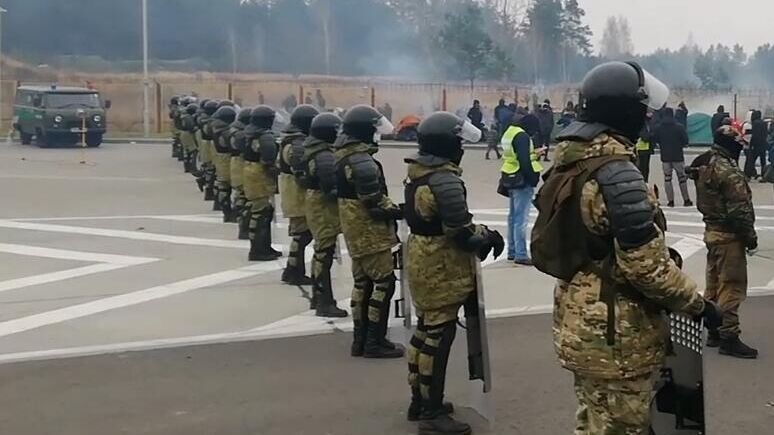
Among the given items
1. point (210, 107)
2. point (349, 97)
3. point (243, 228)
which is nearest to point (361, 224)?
point (243, 228)

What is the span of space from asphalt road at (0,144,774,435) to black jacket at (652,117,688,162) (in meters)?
2.98

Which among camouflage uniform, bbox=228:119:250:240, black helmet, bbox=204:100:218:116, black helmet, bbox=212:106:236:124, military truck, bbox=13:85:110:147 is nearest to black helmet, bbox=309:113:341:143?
camouflage uniform, bbox=228:119:250:240

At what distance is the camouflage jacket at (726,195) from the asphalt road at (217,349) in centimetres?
101

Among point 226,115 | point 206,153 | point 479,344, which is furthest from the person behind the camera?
point 206,153

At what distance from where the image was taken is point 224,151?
14.6 meters

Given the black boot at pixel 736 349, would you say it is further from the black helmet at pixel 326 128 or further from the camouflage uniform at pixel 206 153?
the camouflage uniform at pixel 206 153

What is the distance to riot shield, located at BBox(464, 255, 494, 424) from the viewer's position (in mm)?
5773

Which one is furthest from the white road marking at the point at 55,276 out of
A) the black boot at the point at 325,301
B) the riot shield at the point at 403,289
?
the riot shield at the point at 403,289

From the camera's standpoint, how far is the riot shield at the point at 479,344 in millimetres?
5773

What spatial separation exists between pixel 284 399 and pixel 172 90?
4546cm

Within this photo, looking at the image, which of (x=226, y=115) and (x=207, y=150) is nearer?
(x=226, y=115)

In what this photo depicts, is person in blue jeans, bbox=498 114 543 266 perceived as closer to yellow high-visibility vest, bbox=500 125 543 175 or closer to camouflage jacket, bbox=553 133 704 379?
yellow high-visibility vest, bbox=500 125 543 175

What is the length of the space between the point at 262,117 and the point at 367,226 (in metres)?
4.91

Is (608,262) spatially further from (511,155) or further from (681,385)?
(511,155)
